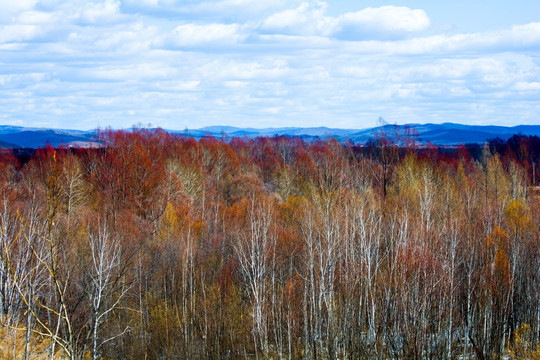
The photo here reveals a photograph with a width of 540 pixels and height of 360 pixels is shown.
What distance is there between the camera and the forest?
864 inches

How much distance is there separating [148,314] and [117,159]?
28.1 meters

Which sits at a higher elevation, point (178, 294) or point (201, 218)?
point (201, 218)

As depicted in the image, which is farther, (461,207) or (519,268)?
(461,207)

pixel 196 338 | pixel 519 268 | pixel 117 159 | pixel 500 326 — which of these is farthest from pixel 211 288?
pixel 117 159

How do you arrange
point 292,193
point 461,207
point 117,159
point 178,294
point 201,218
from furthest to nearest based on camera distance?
point 292,193 < point 117,159 < point 201,218 < point 461,207 < point 178,294

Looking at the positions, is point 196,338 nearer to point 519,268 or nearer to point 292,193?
point 519,268

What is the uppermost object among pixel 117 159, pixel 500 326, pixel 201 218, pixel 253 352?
pixel 117 159

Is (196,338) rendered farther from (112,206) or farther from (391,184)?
(391,184)

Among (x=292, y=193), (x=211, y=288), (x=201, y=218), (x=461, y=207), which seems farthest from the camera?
(x=292, y=193)

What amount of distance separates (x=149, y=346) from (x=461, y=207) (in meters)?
29.3

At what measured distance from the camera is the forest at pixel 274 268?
2194cm

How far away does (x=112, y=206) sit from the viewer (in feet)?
147

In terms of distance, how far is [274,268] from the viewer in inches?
1226

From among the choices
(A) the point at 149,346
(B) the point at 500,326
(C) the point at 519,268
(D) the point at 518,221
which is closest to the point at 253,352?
(A) the point at 149,346
